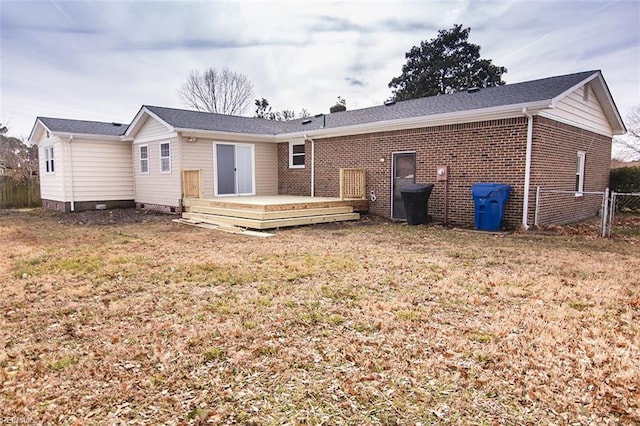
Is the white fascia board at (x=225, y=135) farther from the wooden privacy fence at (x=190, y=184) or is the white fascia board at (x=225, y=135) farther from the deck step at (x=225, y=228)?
the deck step at (x=225, y=228)

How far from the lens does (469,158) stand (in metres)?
9.93

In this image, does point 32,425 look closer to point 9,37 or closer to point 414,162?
point 414,162

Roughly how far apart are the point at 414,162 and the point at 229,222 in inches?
209

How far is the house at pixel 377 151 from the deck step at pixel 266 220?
0.97 m

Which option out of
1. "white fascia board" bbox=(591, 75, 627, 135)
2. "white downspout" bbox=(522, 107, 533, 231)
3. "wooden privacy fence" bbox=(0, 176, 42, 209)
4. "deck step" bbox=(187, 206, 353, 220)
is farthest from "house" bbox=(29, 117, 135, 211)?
"white fascia board" bbox=(591, 75, 627, 135)

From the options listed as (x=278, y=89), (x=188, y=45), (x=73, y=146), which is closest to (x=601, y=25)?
(x=188, y=45)

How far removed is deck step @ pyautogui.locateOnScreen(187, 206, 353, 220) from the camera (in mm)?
9992

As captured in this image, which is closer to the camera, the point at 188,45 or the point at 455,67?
the point at 188,45

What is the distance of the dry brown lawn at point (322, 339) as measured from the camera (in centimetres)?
245

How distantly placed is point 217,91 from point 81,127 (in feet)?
62.3

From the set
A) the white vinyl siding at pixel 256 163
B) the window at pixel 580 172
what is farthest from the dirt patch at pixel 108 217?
the window at pixel 580 172

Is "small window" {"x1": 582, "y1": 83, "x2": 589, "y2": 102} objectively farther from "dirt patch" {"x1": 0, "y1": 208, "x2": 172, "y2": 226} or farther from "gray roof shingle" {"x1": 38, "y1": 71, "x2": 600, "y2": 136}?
"dirt patch" {"x1": 0, "y1": 208, "x2": 172, "y2": 226}

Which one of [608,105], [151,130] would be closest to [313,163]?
[151,130]

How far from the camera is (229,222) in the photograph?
416 inches
